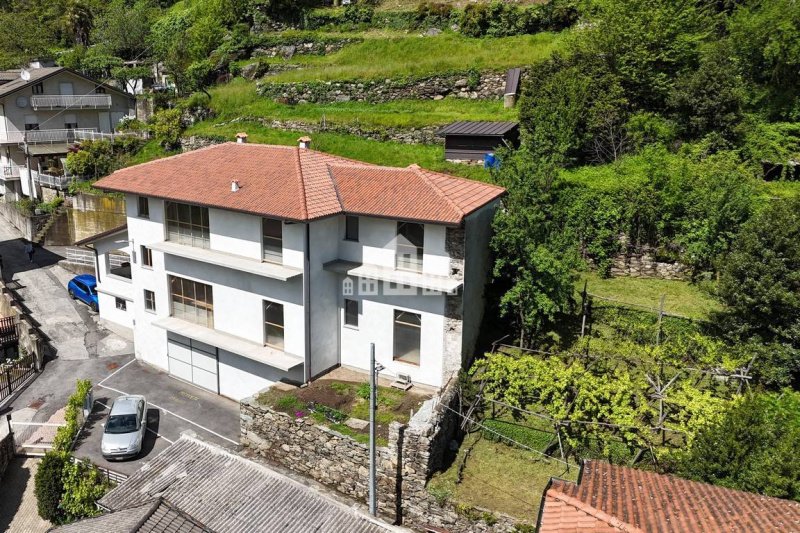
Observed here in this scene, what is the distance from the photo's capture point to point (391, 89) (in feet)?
141

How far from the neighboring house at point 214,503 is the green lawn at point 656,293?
1480cm

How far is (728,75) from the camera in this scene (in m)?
28.6

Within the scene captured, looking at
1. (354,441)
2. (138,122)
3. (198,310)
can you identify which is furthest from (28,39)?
(354,441)

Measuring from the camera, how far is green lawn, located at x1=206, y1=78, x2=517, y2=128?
36906 mm

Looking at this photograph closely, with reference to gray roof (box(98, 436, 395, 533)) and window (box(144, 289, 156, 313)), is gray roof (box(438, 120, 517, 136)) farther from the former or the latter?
gray roof (box(98, 436, 395, 533))

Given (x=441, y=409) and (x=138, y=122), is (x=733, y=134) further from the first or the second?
(x=138, y=122)

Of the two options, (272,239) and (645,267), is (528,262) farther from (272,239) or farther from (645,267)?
(272,239)

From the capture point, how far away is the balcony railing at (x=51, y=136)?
4659 centimetres

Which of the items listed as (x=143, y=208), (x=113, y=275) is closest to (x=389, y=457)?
(x=143, y=208)

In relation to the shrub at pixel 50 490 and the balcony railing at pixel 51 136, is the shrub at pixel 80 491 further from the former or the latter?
the balcony railing at pixel 51 136

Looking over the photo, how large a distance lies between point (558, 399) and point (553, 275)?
489cm

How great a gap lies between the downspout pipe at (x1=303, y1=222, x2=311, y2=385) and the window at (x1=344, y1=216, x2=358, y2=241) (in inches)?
77.7

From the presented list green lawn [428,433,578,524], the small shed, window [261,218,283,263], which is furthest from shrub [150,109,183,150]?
green lawn [428,433,578,524]

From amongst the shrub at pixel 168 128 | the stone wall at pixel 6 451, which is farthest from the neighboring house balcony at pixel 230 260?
the shrub at pixel 168 128
